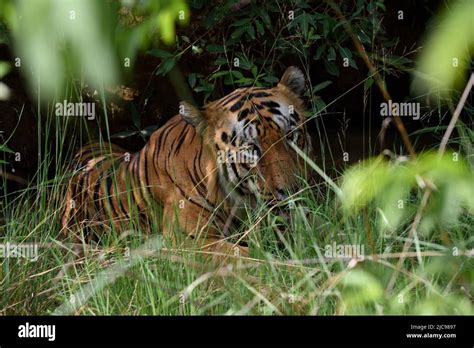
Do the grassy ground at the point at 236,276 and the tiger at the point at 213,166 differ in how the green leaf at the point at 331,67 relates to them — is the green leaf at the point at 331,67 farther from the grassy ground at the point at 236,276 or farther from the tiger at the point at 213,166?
the grassy ground at the point at 236,276

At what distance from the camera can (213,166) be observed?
3209 mm

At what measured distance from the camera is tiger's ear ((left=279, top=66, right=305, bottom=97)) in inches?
124

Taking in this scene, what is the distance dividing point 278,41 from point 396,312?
2.07 metres

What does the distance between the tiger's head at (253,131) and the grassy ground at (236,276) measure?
16.5 inches

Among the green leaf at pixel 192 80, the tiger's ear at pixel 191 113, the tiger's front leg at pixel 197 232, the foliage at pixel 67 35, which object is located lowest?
the tiger's front leg at pixel 197 232

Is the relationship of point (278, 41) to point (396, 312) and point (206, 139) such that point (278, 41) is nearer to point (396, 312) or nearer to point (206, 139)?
point (206, 139)

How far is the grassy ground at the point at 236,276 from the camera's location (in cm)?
187

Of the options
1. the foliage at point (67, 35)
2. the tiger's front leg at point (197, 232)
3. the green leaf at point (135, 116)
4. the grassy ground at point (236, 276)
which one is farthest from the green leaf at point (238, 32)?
the foliage at point (67, 35)

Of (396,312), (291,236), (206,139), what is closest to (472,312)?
(396,312)

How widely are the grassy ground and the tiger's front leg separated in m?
0.06

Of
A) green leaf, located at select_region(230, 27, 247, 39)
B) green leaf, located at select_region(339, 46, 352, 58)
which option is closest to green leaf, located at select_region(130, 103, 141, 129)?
green leaf, located at select_region(230, 27, 247, 39)

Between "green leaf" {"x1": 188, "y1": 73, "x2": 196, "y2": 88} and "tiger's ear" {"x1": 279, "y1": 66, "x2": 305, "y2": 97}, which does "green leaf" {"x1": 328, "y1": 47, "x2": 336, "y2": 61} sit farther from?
"green leaf" {"x1": 188, "y1": 73, "x2": 196, "y2": 88}

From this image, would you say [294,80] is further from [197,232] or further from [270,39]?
[197,232]

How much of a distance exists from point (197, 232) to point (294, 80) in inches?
30.1
